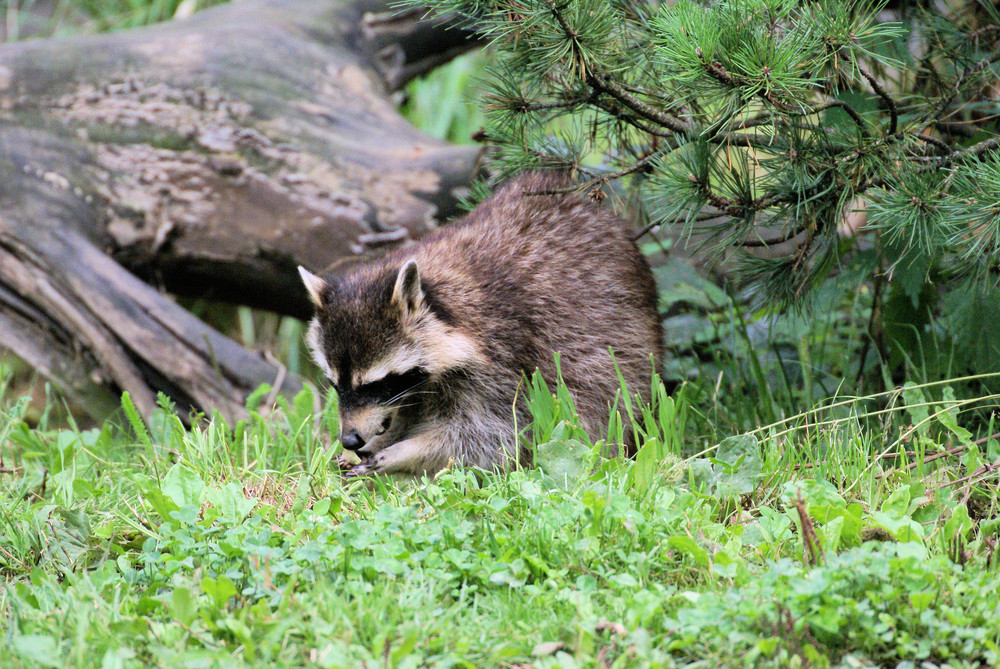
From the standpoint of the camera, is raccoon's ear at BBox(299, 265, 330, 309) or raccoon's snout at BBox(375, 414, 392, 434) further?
raccoon's ear at BBox(299, 265, 330, 309)

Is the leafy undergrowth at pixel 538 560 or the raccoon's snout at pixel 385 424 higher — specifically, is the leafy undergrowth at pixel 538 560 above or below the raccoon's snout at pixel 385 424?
above

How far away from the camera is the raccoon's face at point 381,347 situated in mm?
3346

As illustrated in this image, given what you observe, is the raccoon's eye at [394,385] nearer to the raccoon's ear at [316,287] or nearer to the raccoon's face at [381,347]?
the raccoon's face at [381,347]

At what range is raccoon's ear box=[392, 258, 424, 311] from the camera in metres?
3.28

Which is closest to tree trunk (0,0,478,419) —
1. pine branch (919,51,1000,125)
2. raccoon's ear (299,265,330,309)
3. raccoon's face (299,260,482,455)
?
raccoon's ear (299,265,330,309)

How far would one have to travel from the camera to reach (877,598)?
2117mm

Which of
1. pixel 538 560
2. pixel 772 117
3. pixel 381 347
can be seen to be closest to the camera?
pixel 538 560

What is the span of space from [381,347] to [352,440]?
367 millimetres

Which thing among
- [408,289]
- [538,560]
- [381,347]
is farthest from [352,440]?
[538,560]

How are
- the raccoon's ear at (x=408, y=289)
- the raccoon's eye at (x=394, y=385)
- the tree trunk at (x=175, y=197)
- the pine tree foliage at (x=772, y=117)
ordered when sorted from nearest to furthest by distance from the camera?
the pine tree foliage at (x=772, y=117), the raccoon's ear at (x=408, y=289), the raccoon's eye at (x=394, y=385), the tree trunk at (x=175, y=197)

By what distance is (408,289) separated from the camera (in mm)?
3352

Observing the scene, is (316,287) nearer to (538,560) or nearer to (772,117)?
(538,560)

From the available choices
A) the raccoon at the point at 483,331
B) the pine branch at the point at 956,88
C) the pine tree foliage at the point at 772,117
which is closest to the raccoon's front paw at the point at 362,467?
the raccoon at the point at 483,331

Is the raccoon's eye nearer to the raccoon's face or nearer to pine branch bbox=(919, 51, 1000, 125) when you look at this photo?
the raccoon's face
